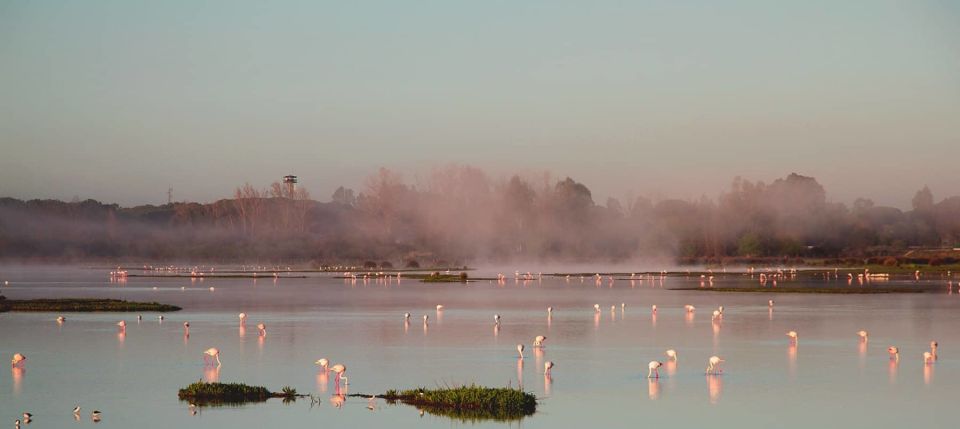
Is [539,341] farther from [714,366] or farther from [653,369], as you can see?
[653,369]

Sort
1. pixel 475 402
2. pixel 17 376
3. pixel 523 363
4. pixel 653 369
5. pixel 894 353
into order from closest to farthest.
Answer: pixel 475 402 < pixel 17 376 < pixel 653 369 < pixel 523 363 < pixel 894 353

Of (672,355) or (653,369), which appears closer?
(653,369)

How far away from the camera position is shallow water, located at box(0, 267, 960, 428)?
95.6ft

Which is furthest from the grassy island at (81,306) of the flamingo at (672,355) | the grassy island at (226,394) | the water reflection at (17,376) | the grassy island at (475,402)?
the grassy island at (475,402)

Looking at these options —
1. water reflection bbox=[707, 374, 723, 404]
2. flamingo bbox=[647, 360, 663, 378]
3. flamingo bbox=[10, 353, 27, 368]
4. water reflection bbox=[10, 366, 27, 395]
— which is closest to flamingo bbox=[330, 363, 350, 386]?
water reflection bbox=[10, 366, 27, 395]

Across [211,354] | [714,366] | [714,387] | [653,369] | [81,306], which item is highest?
[81,306]

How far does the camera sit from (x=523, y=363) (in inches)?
1590

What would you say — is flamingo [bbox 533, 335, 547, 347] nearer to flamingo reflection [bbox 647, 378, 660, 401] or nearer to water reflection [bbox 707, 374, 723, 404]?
water reflection [bbox 707, 374, 723, 404]

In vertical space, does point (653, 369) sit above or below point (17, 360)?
below

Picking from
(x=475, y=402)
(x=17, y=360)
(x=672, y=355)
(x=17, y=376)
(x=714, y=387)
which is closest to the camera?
(x=475, y=402)

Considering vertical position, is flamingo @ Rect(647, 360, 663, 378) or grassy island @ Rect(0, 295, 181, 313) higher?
grassy island @ Rect(0, 295, 181, 313)

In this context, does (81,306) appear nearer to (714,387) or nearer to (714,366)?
(714,366)

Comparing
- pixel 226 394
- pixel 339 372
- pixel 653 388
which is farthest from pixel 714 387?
pixel 226 394

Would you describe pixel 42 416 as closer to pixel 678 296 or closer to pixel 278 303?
pixel 278 303
